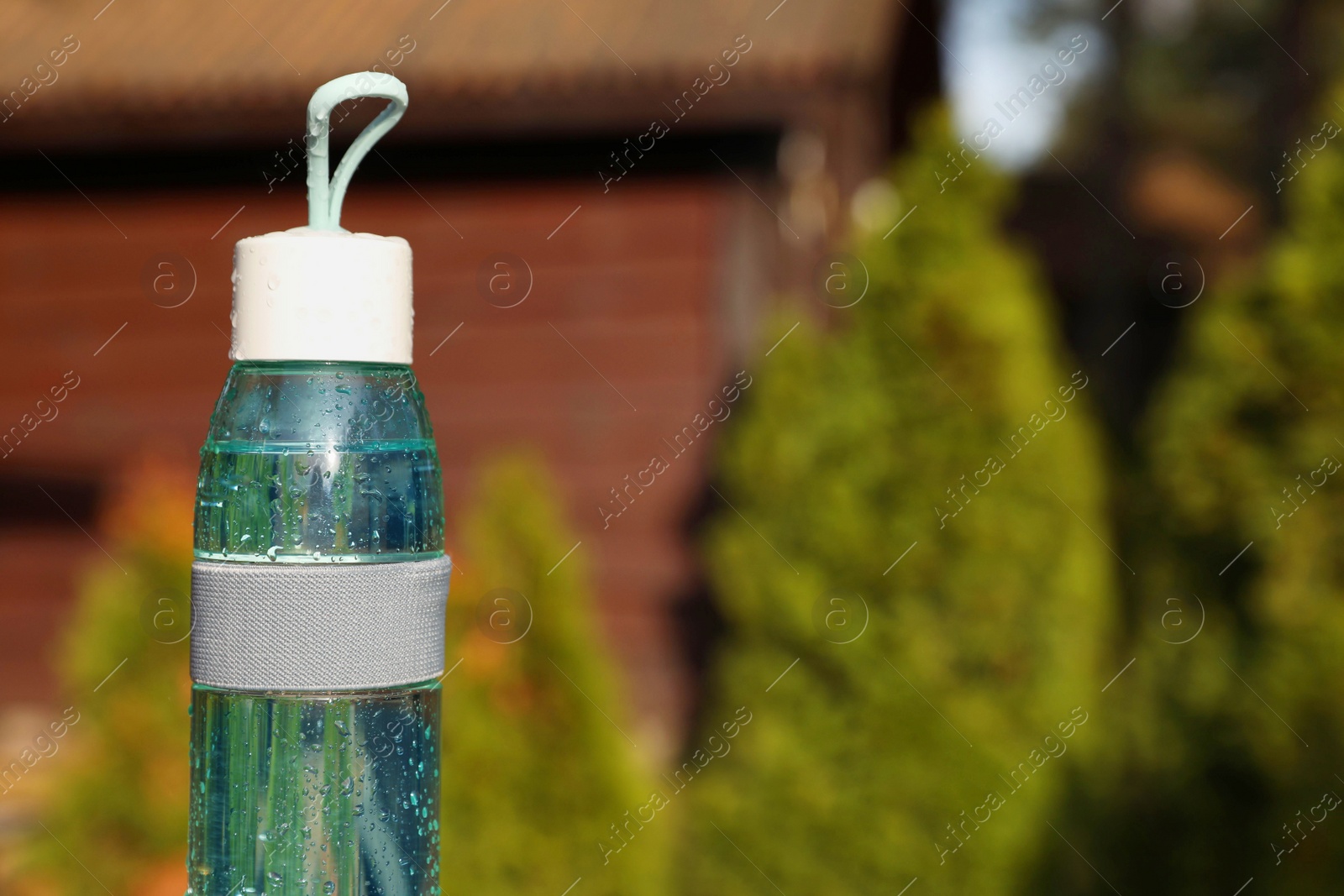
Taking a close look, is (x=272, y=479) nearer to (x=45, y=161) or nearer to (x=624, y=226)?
(x=624, y=226)

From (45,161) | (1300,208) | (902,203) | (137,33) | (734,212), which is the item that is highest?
(137,33)

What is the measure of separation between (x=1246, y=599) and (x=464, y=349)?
438 cm

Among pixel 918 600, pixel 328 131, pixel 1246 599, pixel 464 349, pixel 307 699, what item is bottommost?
pixel 1246 599

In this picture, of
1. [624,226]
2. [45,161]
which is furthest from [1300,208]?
[45,161]

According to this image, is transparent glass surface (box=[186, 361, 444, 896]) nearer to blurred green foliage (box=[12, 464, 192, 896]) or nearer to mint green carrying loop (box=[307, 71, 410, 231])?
mint green carrying loop (box=[307, 71, 410, 231])

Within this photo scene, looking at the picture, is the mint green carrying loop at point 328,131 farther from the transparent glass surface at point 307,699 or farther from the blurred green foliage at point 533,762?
the blurred green foliage at point 533,762

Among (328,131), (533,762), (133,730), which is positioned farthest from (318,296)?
(133,730)

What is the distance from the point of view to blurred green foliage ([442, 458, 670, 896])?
13.1 feet

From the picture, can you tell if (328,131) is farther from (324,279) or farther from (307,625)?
(307,625)

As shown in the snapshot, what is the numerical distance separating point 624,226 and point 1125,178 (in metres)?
12.7

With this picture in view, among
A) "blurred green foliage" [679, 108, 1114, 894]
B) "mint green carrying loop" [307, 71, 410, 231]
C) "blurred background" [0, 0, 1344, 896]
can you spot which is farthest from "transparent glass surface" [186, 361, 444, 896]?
"blurred green foliage" [679, 108, 1114, 894]

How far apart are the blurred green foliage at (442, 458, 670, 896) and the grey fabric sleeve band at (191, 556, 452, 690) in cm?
309

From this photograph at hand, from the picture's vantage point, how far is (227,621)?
3.24 ft

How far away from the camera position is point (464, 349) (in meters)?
7.11
